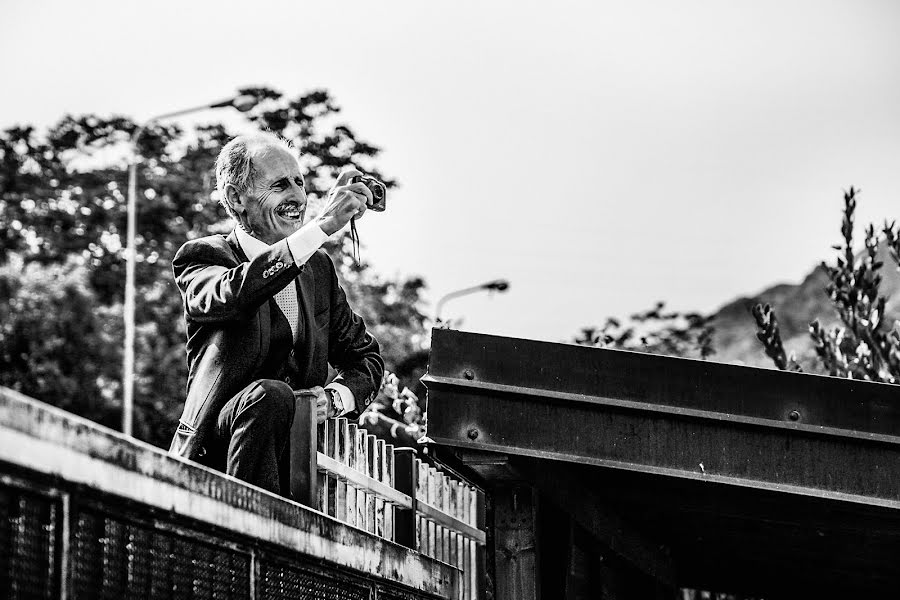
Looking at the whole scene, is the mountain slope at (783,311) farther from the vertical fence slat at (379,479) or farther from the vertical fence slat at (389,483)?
the vertical fence slat at (379,479)

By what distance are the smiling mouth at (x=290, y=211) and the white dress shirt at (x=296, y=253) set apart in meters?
0.12

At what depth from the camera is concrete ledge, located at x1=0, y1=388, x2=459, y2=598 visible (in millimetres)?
3529

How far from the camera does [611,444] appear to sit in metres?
5.77

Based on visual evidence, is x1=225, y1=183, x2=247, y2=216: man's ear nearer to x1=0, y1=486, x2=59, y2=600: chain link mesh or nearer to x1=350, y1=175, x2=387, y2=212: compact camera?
x1=350, y1=175, x2=387, y2=212: compact camera

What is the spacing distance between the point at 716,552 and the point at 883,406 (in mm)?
3083

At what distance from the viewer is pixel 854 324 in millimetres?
11195

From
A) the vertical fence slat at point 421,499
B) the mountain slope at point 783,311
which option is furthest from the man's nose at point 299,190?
the mountain slope at point 783,311

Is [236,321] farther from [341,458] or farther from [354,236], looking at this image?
[341,458]

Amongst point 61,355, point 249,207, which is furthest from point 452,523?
point 61,355

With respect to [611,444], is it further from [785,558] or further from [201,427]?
[785,558]

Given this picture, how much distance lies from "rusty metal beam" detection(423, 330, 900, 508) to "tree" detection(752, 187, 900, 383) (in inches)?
198

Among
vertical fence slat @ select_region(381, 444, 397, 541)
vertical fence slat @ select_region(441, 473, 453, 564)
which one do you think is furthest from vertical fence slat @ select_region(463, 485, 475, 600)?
vertical fence slat @ select_region(381, 444, 397, 541)

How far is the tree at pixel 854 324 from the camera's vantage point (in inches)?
426

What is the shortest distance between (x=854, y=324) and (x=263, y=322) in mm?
6586
